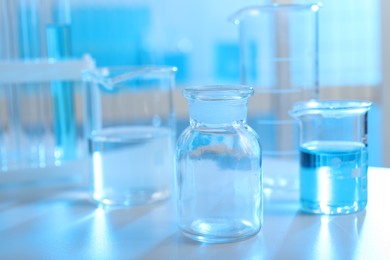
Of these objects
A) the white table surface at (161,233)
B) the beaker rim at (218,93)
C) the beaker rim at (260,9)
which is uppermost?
the beaker rim at (260,9)

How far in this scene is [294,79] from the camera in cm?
114

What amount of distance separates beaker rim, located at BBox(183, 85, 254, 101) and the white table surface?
188 mm

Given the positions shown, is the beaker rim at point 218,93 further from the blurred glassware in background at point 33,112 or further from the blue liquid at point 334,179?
the blurred glassware in background at point 33,112

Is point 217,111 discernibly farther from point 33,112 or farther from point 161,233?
point 33,112

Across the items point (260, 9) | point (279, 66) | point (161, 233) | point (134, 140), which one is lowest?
point (161, 233)

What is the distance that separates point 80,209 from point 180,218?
22 cm

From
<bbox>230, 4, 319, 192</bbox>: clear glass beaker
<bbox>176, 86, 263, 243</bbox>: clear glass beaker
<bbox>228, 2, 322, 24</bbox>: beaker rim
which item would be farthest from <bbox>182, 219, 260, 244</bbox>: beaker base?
<bbox>228, 2, 322, 24</bbox>: beaker rim

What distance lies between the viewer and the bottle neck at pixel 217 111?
2.40 ft

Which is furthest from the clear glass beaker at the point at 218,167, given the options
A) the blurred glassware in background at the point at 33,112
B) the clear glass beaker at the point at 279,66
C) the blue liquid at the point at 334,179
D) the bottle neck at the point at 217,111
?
the blurred glassware in background at the point at 33,112

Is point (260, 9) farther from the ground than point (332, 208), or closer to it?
farther from the ground

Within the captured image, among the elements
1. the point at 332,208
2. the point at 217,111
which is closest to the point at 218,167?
the point at 217,111

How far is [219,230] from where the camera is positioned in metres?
0.72

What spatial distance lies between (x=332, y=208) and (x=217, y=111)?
23 centimetres

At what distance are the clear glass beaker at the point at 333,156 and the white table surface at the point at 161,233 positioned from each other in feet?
0.08
